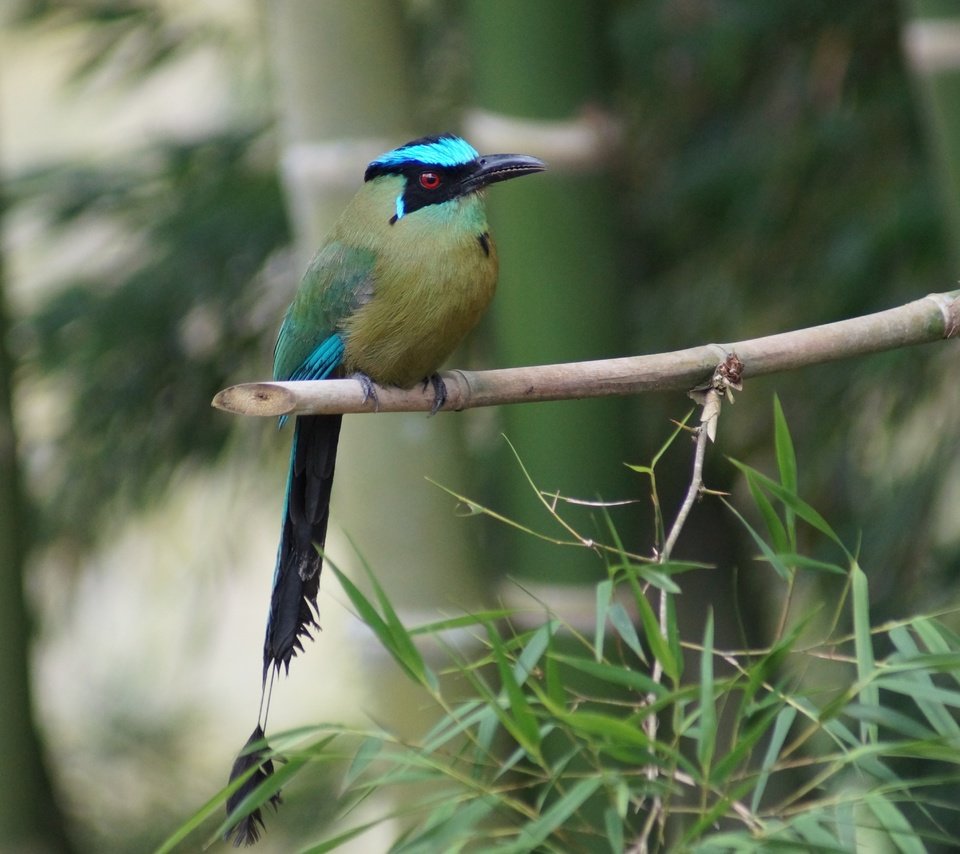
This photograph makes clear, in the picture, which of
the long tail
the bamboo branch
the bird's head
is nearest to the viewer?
the bamboo branch

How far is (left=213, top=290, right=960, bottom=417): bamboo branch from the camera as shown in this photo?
58.4 inches

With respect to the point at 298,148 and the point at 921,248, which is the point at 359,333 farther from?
the point at 921,248

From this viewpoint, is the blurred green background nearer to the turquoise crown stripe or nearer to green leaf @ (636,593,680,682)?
the turquoise crown stripe

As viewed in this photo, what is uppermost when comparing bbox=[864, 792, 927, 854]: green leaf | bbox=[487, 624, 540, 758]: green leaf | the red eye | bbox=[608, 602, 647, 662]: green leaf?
the red eye

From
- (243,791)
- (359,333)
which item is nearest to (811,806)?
(243,791)

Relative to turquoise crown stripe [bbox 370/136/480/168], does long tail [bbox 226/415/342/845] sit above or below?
below

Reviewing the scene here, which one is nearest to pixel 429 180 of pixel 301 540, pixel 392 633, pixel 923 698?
pixel 301 540

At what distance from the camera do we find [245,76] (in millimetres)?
3715

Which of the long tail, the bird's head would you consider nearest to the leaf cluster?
the long tail

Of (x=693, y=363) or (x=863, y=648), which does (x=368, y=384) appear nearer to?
(x=693, y=363)

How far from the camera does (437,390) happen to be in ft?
6.21

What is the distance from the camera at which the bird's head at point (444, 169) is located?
80.7 inches

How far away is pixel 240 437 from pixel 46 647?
3.01 feet

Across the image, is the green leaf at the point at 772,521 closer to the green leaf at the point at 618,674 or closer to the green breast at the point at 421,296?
the green leaf at the point at 618,674
